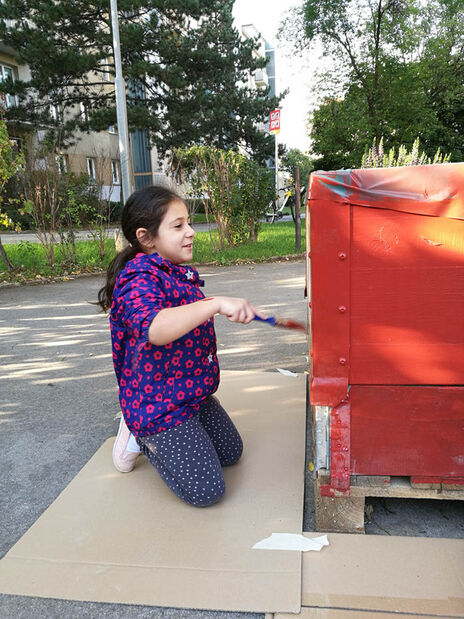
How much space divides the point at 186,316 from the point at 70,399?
6.02ft

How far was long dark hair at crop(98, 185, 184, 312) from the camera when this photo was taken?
1.97 m

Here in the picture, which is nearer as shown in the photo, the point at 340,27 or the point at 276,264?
the point at 276,264

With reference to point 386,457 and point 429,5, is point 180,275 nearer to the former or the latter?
point 386,457

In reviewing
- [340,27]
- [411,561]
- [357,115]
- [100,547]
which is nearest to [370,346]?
[411,561]

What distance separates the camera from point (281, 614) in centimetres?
143

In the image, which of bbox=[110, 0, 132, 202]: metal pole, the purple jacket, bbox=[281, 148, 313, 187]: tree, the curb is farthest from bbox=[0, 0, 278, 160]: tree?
the purple jacket

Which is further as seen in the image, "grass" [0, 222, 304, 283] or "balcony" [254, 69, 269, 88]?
"balcony" [254, 69, 269, 88]

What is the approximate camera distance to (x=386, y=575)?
1.54 m

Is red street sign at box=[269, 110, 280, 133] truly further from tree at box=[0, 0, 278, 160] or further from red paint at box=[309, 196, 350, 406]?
red paint at box=[309, 196, 350, 406]

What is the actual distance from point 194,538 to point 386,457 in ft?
2.30

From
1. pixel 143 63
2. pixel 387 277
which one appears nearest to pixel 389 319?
pixel 387 277

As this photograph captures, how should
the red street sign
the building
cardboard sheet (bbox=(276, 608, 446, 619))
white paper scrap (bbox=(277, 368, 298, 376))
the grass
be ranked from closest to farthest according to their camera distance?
cardboard sheet (bbox=(276, 608, 446, 619)) → white paper scrap (bbox=(277, 368, 298, 376)) → the grass → the red street sign → the building

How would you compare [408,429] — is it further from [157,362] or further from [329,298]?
[157,362]

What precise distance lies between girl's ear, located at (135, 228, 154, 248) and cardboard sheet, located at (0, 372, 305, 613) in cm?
97
